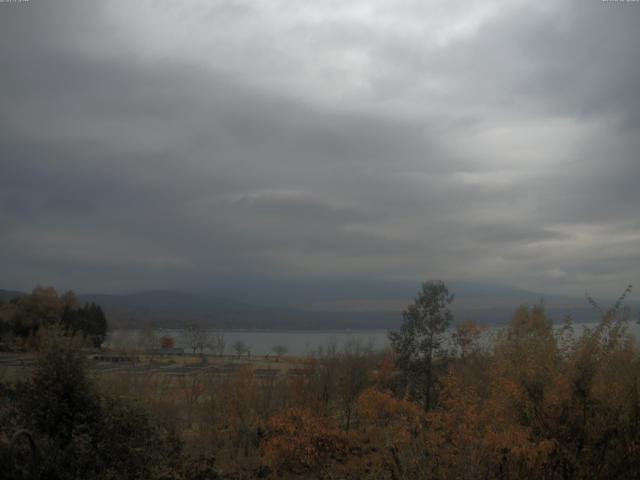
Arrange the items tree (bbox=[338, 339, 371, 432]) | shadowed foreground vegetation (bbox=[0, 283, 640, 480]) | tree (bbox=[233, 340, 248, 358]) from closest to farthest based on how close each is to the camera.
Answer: shadowed foreground vegetation (bbox=[0, 283, 640, 480])
tree (bbox=[338, 339, 371, 432])
tree (bbox=[233, 340, 248, 358])

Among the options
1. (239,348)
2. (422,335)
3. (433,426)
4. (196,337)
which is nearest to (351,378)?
(422,335)

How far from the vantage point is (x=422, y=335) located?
29.9 m

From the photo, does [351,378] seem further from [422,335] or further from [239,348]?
[239,348]

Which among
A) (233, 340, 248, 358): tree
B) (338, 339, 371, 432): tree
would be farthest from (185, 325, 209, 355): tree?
(338, 339, 371, 432): tree

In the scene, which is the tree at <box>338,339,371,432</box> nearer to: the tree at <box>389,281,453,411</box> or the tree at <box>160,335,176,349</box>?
the tree at <box>389,281,453,411</box>

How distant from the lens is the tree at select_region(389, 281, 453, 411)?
2964 centimetres

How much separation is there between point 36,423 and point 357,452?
363 inches

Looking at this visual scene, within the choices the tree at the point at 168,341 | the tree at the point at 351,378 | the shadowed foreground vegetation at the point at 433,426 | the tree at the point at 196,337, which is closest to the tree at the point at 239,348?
the tree at the point at 196,337

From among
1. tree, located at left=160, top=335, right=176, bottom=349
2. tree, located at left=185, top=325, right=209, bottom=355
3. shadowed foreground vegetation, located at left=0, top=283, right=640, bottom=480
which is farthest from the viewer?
tree, located at left=160, top=335, right=176, bottom=349

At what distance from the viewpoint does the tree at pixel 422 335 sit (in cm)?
2964

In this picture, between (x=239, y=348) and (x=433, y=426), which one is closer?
(x=433, y=426)

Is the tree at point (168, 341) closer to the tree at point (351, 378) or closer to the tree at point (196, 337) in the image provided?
the tree at point (196, 337)

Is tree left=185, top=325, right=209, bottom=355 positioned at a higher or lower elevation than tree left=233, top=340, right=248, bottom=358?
higher

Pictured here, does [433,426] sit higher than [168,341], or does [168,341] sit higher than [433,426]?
[433,426]
